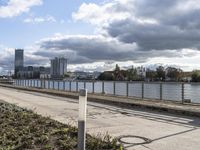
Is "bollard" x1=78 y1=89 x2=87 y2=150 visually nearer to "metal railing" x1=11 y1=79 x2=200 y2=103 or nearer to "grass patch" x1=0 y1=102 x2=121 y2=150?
"grass patch" x1=0 y1=102 x2=121 y2=150

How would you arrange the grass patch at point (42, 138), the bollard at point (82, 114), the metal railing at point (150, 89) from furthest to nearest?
1. the metal railing at point (150, 89)
2. the grass patch at point (42, 138)
3. the bollard at point (82, 114)

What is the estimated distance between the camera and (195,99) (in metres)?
16.2

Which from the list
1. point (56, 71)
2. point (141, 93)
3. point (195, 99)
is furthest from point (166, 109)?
point (56, 71)

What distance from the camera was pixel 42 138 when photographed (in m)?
6.93

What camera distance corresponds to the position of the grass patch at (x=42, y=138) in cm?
638

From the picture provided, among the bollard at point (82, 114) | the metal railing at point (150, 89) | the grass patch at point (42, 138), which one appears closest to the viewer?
the bollard at point (82, 114)

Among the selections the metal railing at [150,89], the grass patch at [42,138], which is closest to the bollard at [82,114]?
the grass patch at [42,138]

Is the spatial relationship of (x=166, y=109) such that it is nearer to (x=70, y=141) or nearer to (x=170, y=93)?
(x=170, y=93)

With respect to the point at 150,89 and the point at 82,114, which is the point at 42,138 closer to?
the point at 82,114

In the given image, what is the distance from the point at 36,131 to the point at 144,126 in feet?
10.6

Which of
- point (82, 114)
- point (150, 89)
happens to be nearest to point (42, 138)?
point (82, 114)

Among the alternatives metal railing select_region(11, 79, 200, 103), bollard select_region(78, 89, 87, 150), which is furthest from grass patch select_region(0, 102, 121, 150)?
metal railing select_region(11, 79, 200, 103)

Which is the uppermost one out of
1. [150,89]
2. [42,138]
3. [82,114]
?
[82,114]

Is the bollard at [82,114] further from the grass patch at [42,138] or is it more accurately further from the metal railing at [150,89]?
the metal railing at [150,89]
